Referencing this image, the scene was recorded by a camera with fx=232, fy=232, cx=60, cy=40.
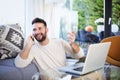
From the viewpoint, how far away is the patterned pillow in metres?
3.12

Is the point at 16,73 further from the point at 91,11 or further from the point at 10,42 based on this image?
the point at 91,11

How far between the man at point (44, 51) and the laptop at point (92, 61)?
7.5 inches

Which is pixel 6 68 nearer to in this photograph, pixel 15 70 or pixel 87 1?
pixel 15 70

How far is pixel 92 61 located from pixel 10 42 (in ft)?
5.33

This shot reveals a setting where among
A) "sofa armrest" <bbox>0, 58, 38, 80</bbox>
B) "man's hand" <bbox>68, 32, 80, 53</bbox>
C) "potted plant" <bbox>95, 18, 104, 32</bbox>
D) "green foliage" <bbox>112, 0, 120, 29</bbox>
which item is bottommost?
"sofa armrest" <bbox>0, 58, 38, 80</bbox>

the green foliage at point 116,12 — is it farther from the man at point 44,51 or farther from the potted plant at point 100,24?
the man at point 44,51

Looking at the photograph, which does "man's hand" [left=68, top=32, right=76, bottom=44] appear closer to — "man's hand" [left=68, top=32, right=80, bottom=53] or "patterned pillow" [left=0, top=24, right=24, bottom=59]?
"man's hand" [left=68, top=32, right=80, bottom=53]

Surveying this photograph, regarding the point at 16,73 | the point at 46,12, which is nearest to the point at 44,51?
the point at 16,73

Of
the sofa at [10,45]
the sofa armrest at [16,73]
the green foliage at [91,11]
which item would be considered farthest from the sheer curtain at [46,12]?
the sofa armrest at [16,73]

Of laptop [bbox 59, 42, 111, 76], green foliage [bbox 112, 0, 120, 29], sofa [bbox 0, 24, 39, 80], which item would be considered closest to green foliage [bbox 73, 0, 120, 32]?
green foliage [bbox 112, 0, 120, 29]

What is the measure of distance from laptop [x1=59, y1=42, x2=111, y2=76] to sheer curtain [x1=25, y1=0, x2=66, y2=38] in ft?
8.08

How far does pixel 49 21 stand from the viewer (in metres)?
4.54

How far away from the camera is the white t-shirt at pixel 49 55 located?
2148 mm

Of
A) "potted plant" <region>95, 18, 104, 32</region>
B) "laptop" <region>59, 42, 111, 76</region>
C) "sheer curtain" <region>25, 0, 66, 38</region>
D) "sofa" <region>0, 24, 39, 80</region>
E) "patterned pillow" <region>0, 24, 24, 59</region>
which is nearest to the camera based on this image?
"laptop" <region>59, 42, 111, 76</region>
